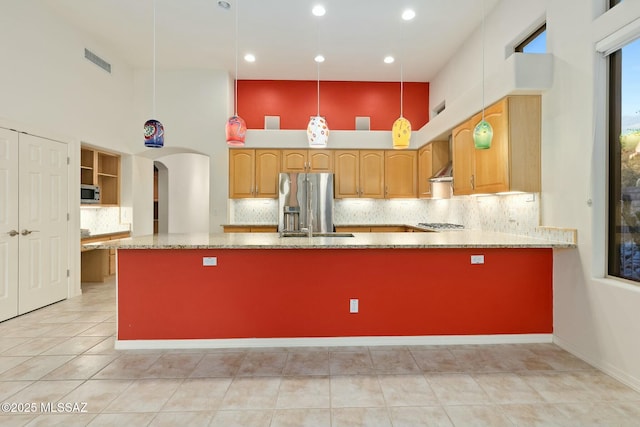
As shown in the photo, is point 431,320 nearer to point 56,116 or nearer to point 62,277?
point 62,277

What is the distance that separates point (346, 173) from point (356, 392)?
4.43 meters

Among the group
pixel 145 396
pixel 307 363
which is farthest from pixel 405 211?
pixel 145 396

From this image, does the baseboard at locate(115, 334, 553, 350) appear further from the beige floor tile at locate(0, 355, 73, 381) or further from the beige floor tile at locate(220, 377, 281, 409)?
the beige floor tile at locate(220, 377, 281, 409)

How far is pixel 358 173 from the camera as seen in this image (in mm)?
6312

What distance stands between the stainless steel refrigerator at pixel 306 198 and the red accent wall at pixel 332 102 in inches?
44.9

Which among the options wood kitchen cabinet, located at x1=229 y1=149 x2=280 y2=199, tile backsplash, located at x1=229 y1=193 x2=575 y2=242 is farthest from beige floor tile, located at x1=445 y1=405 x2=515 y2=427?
wood kitchen cabinet, located at x1=229 y1=149 x2=280 y2=199

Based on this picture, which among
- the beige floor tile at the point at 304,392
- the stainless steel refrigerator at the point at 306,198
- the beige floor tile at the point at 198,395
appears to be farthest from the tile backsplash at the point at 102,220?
the beige floor tile at the point at 304,392

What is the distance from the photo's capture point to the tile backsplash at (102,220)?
18.2 feet

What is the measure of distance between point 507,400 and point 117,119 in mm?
6375

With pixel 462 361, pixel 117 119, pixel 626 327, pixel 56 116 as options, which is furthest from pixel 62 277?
pixel 626 327

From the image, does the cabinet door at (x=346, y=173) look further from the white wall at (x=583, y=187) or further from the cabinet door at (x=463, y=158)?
the white wall at (x=583, y=187)

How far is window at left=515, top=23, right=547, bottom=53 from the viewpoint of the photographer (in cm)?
357

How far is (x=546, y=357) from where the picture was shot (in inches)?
113

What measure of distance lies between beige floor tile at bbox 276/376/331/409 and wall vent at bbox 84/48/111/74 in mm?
5321
